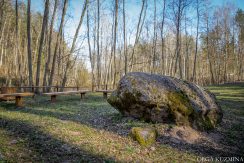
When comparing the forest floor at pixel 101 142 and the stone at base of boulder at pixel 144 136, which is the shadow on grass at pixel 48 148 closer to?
the forest floor at pixel 101 142

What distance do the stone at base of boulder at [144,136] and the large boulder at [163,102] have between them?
38.6 inches

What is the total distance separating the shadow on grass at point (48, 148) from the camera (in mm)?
3477

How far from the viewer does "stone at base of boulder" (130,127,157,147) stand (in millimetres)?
4500

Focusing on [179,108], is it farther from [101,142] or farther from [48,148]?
[48,148]

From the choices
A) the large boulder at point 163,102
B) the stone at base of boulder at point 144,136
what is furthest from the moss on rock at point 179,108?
the stone at base of boulder at point 144,136

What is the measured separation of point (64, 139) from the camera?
168 inches

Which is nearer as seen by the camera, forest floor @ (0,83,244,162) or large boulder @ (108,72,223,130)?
forest floor @ (0,83,244,162)

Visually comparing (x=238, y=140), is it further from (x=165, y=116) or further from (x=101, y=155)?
(x=101, y=155)

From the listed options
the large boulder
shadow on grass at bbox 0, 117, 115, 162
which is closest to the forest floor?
shadow on grass at bbox 0, 117, 115, 162

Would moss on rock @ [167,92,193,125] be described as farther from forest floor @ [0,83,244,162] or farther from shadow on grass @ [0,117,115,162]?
shadow on grass @ [0,117,115,162]

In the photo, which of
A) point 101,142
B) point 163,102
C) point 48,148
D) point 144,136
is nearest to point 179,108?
point 163,102

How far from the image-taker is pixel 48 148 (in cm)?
380

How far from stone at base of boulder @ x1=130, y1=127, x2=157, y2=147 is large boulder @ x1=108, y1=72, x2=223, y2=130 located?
0.98 metres

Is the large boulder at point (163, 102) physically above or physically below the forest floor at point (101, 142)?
above
